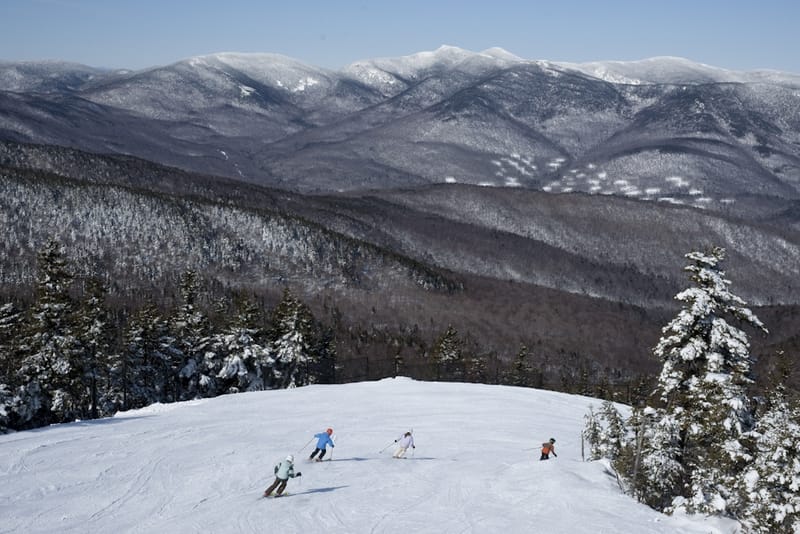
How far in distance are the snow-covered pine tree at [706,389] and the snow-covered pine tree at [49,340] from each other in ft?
111

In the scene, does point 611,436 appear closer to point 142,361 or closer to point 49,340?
point 49,340

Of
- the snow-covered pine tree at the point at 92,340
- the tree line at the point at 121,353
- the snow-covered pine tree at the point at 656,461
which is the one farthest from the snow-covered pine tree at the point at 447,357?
the snow-covered pine tree at the point at 656,461

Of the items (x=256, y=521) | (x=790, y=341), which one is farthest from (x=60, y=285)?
(x=790, y=341)

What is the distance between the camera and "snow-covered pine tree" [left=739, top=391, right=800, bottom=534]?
17.4 meters

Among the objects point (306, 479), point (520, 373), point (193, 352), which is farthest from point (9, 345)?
point (520, 373)

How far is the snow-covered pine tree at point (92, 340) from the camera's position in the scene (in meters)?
43.9

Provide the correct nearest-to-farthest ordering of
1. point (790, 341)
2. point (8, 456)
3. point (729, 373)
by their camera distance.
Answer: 1. point (729, 373)
2. point (8, 456)
3. point (790, 341)

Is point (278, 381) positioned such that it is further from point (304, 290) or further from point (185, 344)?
point (304, 290)

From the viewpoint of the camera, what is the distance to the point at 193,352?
61156mm

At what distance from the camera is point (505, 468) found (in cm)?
2877

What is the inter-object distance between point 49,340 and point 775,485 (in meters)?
38.5

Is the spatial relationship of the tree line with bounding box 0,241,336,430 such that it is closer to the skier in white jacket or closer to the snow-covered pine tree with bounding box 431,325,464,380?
the snow-covered pine tree with bounding box 431,325,464,380

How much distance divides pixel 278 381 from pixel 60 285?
99.5 feet

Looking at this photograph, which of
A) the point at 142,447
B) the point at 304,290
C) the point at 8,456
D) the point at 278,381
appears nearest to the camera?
the point at 8,456
